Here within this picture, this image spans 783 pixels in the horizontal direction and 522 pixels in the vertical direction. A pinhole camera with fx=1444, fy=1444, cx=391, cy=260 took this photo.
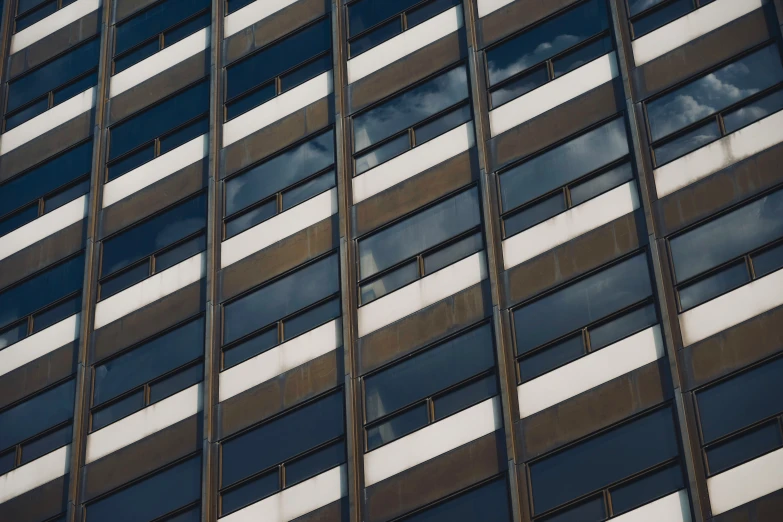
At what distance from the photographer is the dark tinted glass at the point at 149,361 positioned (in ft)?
116

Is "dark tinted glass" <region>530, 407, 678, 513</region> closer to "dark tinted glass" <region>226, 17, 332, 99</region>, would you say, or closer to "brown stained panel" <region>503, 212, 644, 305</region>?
"brown stained panel" <region>503, 212, 644, 305</region>

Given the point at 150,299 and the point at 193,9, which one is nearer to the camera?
the point at 150,299

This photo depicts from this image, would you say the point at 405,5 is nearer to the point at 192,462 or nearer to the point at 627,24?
the point at 627,24

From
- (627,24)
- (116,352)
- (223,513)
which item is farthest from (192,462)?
(627,24)

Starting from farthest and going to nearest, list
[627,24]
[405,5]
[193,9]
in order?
[193,9] < [405,5] < [627,24]

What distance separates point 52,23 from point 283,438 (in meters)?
17.5

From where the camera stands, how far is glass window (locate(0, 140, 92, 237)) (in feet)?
131

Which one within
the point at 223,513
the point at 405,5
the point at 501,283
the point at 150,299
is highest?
the point at 405,5

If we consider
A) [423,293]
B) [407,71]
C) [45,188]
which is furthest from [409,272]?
[45,188]

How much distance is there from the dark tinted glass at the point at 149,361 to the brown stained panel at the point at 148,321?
229 mm

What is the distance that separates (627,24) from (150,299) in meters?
13.7

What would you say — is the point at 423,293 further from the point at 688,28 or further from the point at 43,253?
the point at 43,253

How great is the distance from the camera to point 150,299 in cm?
3662

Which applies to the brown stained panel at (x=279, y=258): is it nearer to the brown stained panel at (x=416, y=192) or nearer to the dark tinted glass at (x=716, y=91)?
the brown stained panel at (x=416, y=192)
